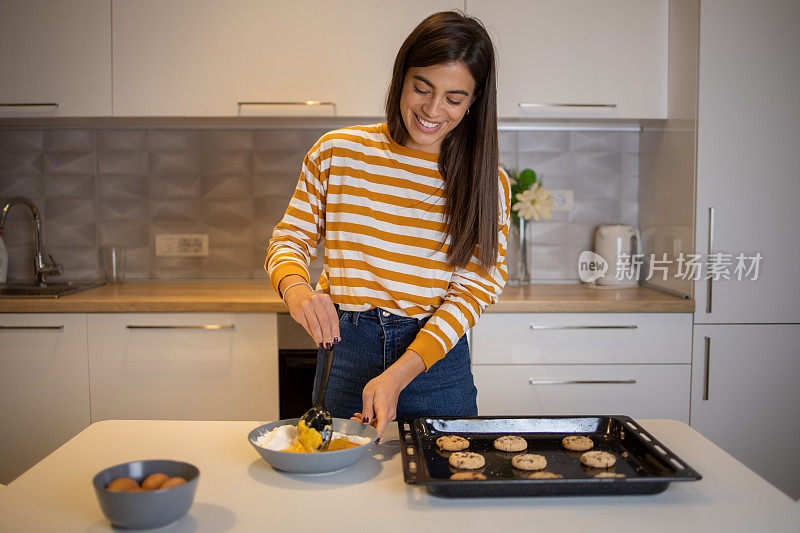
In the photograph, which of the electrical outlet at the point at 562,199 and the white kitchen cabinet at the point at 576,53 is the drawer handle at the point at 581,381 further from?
the white kitchen cabinet at the point at 576,53

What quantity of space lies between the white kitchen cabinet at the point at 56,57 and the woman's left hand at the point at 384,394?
1725mm

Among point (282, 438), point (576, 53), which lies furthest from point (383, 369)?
point (576, 53)

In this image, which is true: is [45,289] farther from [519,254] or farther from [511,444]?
[511,444]

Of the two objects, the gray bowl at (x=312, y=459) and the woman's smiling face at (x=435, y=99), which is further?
the woman's smiling face at (x=435, y=99)

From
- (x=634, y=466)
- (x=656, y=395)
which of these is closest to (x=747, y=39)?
(x=656, y=395)

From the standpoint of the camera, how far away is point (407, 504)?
36.7 inches

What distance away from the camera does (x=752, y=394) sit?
93.0 inches

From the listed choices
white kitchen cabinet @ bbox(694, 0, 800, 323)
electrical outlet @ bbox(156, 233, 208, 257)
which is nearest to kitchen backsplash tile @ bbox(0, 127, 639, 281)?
electrical outlet @ bbox(156, 233, 208, 257)

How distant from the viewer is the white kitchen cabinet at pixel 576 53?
2438mm

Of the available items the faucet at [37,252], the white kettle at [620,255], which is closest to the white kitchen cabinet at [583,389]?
the white kettle at [620,255]

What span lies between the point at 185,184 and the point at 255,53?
25.5 inches

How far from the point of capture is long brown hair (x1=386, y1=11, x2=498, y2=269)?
4.42 feet

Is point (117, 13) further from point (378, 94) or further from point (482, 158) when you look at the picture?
point (482, 158)

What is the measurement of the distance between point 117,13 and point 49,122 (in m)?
0.57
